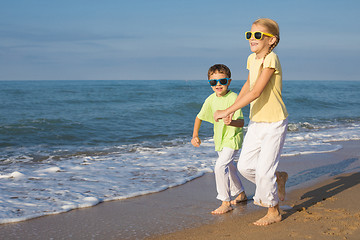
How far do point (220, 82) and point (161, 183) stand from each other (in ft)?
6.33

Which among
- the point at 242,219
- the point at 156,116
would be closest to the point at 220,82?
the point at 242,219

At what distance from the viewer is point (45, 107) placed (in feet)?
61.2

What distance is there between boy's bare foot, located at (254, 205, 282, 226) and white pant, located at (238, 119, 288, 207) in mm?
80

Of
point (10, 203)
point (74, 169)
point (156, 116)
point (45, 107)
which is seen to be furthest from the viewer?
point (45, 107)

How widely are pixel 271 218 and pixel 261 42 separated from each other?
1.50m

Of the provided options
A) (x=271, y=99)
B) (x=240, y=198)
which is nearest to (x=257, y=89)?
(x=271, y=99)

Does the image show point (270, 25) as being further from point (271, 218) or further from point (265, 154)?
point (271, 218)

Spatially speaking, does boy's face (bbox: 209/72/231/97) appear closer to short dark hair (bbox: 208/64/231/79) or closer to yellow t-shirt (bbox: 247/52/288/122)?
short dark hair (bbox: 208/64/231/79)

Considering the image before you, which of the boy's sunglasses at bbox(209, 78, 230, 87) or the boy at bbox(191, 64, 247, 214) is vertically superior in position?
the boy's sunglasses at bbox(209, 78, 230, 87)

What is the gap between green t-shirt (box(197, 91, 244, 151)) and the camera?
152 inches

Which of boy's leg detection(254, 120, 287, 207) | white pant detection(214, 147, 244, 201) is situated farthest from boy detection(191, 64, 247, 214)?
boy's leg detection(254, 120, 287, 207)

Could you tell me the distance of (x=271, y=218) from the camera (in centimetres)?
343

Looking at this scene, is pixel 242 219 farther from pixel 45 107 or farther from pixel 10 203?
pixel 45 107

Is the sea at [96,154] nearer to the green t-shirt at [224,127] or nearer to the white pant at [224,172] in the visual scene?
the white pant at [224,172]
